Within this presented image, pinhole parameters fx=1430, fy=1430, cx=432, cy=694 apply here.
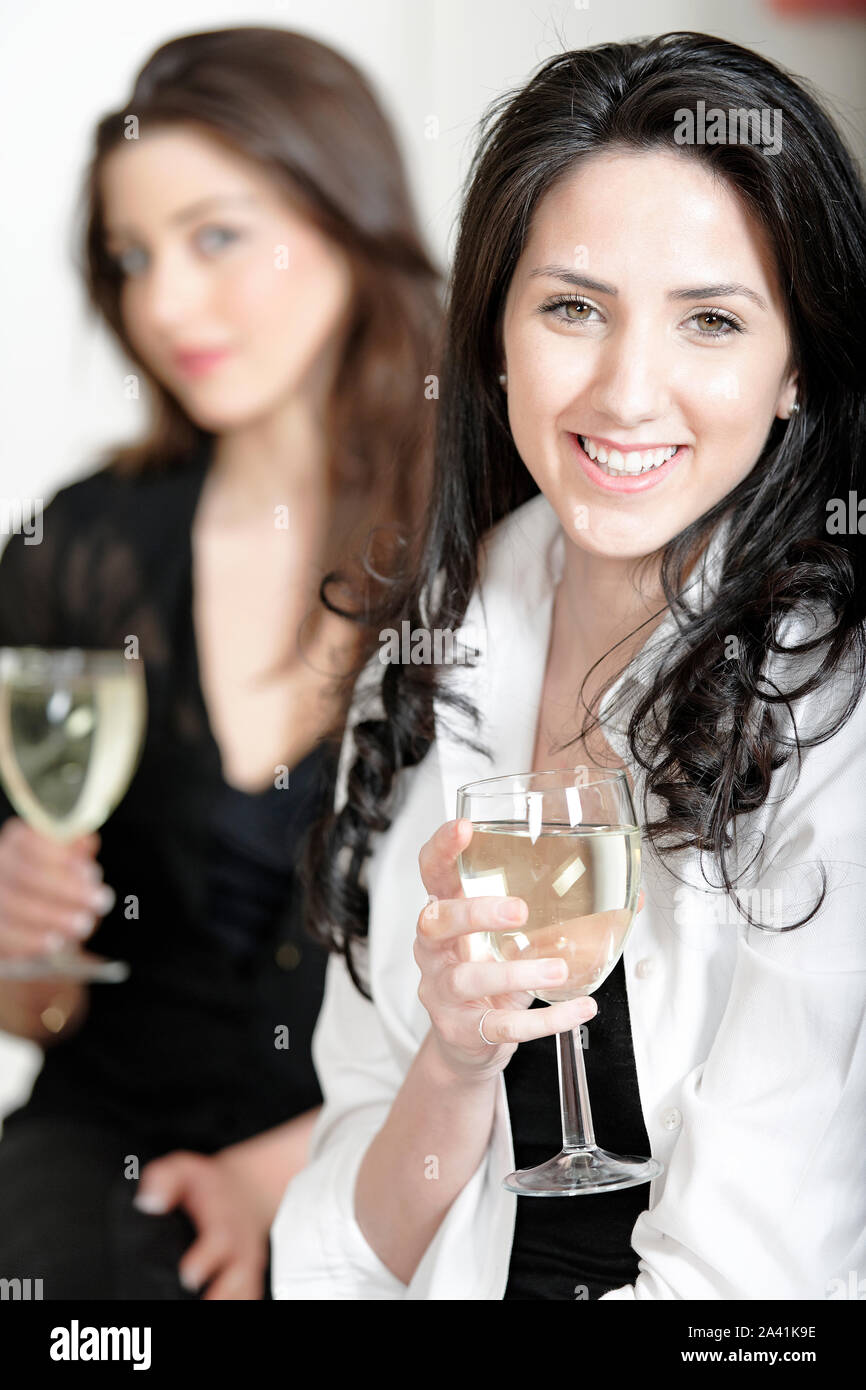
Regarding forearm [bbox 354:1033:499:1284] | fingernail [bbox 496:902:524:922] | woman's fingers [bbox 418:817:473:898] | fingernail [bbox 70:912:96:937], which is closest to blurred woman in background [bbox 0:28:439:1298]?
fingernail [bbox 70:912:96:937]

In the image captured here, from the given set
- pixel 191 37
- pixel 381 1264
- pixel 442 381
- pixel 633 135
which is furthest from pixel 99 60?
pixel 381 1264

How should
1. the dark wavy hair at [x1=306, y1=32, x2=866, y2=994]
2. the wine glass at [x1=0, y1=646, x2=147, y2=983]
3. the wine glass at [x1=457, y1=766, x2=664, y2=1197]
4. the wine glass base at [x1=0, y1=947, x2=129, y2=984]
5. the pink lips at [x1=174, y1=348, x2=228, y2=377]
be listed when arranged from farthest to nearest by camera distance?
the pink lips at [x1=174, y1=348, x2=228, y2=377] < the wine glass base at [x1=0, y1=947, x2=129, y2=984] < the wine glass at [x1=0, y1=646, x2=147, y2=983] < the dark wavy hair at [x1=306, y1=32, x2=866, y2=994] < the wine glass at [x1=457, y1=766, x2=664, y2=1197]

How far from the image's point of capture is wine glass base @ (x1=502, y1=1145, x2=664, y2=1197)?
962mm

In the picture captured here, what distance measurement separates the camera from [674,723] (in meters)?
1.12

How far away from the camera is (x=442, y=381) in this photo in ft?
4.43

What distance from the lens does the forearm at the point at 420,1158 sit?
3.75 feet

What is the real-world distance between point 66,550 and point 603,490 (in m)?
1.09

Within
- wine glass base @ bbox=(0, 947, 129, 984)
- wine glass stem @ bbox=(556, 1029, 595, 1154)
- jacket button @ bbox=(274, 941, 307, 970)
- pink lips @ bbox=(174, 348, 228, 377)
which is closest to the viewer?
wine glass stem @ bbox=(556, 1029, 595, 1154)

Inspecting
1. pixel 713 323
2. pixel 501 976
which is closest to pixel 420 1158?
pixel 501 976

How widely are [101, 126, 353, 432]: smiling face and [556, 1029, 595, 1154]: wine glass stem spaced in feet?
3.85

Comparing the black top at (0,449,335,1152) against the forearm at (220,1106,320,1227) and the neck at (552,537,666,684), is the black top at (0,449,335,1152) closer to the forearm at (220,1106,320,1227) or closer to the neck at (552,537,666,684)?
the forearm at (220,1106,320,1227)

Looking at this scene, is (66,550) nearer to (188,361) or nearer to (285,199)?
(188,361)

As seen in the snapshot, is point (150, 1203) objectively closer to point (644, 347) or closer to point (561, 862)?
point (561, 862)

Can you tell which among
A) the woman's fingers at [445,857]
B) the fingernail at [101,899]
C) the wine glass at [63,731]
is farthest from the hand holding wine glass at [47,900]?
the woman's fingers at [445,857]
